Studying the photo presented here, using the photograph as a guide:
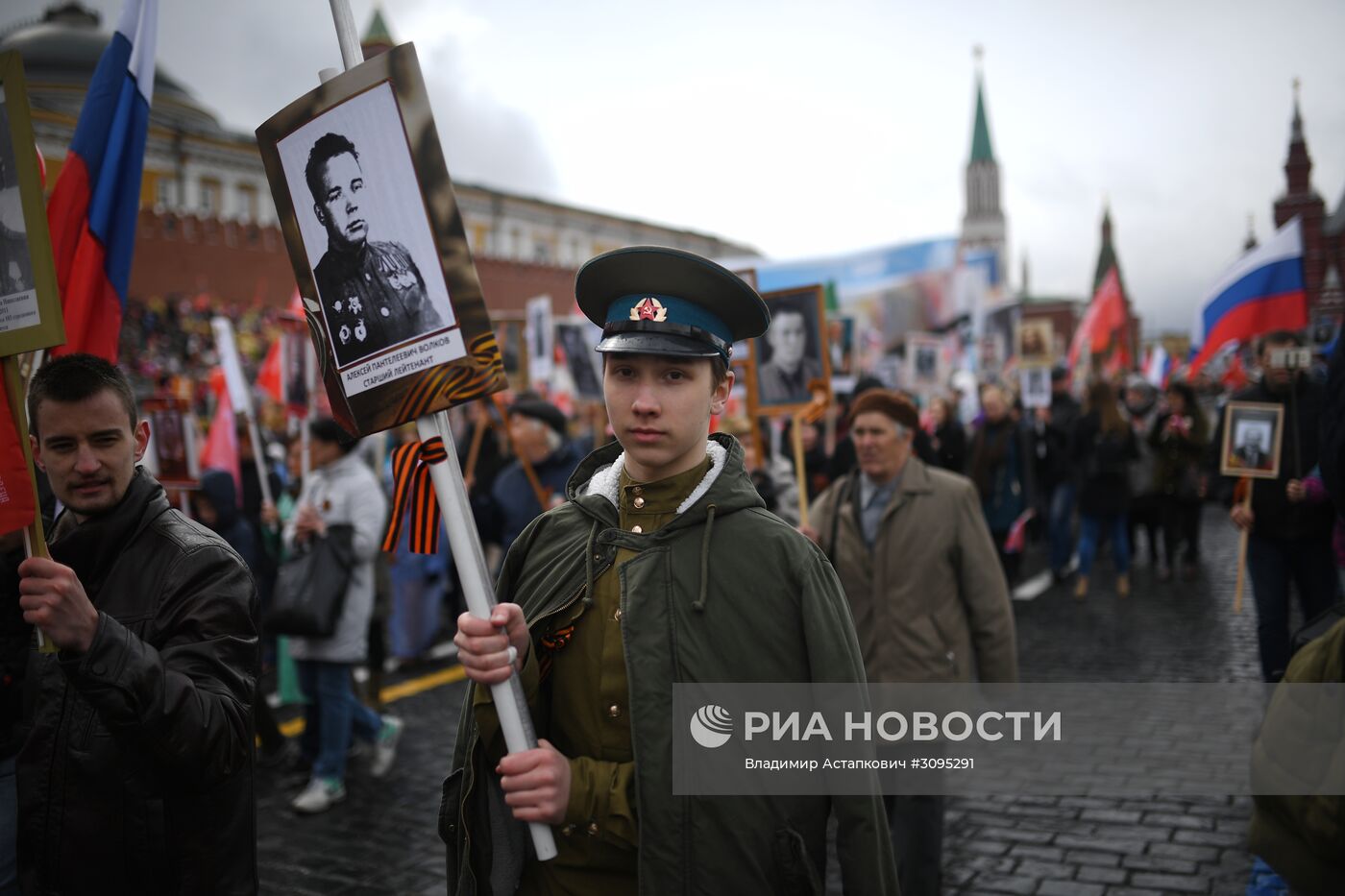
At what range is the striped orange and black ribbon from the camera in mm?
1934

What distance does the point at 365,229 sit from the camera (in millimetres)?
1978

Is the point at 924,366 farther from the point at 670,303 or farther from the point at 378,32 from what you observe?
the point at 378,32

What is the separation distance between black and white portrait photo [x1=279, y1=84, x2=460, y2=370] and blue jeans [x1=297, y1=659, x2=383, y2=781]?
12.7ft

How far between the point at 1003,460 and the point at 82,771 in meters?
8.01

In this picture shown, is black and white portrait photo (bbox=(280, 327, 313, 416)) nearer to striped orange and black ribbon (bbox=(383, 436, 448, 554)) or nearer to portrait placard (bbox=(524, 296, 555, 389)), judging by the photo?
portrait placard (bbox=(524, 296, 555, 389))

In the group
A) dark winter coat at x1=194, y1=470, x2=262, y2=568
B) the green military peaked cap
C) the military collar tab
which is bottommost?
dark winter coat at x1=194, y1=470, x2=262, y2=568

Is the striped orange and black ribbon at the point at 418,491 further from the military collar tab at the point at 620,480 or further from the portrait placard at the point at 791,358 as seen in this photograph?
the portrait placard at the point at 791,358

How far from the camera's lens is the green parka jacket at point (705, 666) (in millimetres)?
1969

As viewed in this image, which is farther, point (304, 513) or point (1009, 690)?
point (304, 513)

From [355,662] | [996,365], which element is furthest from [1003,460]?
[996,365]

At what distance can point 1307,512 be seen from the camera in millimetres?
5598

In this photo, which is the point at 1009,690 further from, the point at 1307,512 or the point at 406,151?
the point at 406,151

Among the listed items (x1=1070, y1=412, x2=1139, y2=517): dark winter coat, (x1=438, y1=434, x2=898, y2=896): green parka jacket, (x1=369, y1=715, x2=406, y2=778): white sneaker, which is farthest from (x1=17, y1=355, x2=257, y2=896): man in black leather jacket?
(x1=1070, y1=412, x2=1139, y2=517): dark winter coat

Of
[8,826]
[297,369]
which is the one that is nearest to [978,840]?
[8,826]
